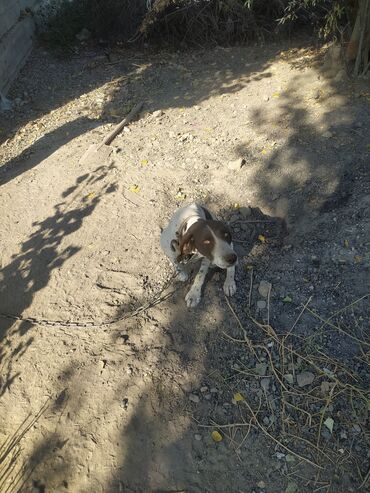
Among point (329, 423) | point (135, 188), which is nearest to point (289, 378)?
point (329, 423)

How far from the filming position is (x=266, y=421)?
119 inches

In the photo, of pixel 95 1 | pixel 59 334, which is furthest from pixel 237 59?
pixel 59 334

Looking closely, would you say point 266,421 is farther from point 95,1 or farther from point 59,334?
point 95,1

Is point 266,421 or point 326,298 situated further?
point 326,298

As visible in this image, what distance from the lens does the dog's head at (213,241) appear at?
10.3 feet

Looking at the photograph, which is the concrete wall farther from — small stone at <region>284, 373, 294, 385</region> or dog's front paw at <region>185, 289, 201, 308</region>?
small stone at <region>284, 373, 294, 385</region>

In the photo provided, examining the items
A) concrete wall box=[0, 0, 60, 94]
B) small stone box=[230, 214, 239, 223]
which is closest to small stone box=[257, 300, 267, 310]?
small stone box=[230, 214, 239, 223]

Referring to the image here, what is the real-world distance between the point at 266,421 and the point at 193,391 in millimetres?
632

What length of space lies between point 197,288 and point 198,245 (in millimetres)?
749

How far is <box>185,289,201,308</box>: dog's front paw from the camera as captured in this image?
3.80 meters

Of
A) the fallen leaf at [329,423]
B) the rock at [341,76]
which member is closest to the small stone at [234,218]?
the fallen leaf at [329,423]

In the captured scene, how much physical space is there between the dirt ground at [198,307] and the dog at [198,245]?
6.4 inches

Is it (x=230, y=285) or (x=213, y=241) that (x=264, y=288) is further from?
(x=213, y=241)

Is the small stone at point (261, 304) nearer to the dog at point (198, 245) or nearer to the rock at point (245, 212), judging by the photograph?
the dog at point (198, 245)
